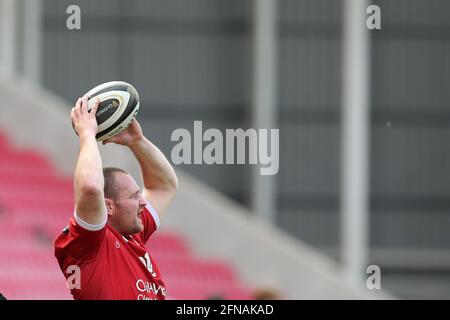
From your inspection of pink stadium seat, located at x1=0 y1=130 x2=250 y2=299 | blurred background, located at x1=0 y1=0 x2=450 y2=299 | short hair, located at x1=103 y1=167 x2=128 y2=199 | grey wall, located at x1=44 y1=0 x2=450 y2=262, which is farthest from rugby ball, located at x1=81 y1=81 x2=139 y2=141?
grey wall, located at x1=44 y1=0 x2=450 y2=262

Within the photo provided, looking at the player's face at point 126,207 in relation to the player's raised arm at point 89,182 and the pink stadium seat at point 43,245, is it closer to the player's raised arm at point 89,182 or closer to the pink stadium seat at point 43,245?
the player's raised arm at point 89,182

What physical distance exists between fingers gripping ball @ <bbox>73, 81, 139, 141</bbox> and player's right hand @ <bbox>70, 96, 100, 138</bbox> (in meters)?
0.04

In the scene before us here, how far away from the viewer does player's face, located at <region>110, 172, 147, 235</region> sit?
13.4ft

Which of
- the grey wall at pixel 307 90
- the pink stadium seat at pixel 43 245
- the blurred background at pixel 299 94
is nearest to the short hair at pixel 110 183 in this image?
the pink stadium seat at pixel 43 245

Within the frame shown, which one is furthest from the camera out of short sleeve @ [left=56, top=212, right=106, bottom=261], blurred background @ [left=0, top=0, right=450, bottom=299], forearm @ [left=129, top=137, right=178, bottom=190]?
blurred background @ [left=0, top=0, right=450, bottom=299]

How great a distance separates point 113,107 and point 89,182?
1.39 ft

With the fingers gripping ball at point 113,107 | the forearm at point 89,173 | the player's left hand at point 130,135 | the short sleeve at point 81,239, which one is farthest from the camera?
the player's left hand at point 130,135

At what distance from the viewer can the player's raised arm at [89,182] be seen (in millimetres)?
3691

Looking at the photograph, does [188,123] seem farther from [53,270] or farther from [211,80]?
[53,270]

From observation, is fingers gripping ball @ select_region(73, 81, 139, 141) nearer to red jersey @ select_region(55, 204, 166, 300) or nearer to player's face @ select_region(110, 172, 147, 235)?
player's face @ select_region(110, 172, 147, 235)

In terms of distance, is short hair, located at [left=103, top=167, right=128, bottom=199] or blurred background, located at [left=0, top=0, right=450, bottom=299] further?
blurred background, located at [left=0, top=0, right=450, bottom=299]

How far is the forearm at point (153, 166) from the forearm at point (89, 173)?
63 centimetres

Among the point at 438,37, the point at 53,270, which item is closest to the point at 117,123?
the point at 53,270

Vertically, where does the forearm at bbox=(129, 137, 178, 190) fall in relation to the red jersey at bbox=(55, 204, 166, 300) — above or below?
above
